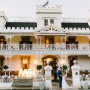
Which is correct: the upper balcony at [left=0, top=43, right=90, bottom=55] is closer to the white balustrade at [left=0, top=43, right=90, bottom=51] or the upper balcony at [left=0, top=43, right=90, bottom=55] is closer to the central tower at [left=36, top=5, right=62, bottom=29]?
A: the white balustrade at [left=0, top=43, right=90, bottom=51]

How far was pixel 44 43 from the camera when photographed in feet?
82.6

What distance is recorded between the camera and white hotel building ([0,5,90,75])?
23284mm

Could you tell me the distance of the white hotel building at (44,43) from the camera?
23284 millimetres

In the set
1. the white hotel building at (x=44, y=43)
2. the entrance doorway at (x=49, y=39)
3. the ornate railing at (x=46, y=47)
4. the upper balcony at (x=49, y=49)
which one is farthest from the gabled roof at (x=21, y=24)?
the upper balcony at (x=49, y=49)

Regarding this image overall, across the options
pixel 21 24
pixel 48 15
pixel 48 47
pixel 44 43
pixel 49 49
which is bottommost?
pixel 49 49

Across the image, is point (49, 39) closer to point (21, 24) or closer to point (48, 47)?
point (48, 47)

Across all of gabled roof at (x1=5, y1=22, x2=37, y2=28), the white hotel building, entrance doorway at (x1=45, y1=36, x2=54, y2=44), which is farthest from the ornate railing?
gabled roof at (x1=5, y1=22, x2=37, y2=28)

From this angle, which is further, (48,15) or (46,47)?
(48,15)

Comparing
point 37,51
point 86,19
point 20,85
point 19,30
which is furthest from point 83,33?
point 20,85

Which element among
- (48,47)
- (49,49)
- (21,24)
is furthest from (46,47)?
(21,24)

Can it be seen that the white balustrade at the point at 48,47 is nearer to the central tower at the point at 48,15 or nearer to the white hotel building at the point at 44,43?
the white hotel building at the point at 44,43

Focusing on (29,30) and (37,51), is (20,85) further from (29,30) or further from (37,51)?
(29,30)

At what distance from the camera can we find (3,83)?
557 inches

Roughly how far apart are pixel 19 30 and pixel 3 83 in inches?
448
